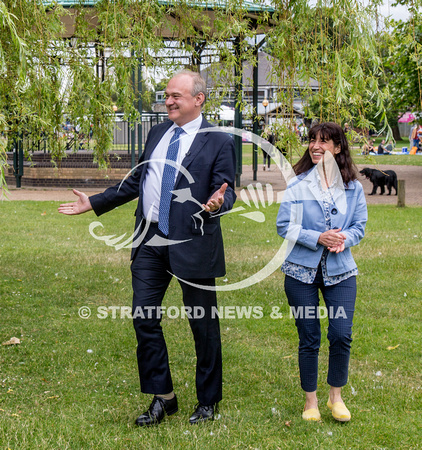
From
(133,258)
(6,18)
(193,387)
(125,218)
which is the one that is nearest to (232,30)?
(6,18)

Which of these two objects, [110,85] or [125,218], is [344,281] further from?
[125,218]

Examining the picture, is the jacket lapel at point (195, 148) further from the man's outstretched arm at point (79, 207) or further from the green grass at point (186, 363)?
the green grass at point (186, 363)

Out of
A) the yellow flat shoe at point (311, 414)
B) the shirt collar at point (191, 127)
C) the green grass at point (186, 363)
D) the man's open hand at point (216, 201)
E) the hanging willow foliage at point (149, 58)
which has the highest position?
the hanging willow foliage at point (149, 58)

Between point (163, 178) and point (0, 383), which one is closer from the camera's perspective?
point (163, 178)

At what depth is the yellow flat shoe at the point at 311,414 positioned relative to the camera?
156 inches

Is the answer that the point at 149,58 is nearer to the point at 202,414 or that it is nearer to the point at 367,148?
the point at 367,148

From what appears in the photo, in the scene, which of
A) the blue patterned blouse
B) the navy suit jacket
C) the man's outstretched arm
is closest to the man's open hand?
the navy suit jacket

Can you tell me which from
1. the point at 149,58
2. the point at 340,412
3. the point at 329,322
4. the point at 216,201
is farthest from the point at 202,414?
the point at 149,58

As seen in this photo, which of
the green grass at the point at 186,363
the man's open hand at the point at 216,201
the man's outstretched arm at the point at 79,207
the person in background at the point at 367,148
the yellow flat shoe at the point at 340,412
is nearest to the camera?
the man's open hand at the point at 216,201

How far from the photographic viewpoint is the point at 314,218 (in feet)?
13.1

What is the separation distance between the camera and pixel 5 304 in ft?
23.1

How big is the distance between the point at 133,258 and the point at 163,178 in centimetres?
56

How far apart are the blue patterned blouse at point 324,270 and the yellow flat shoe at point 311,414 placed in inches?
32.6

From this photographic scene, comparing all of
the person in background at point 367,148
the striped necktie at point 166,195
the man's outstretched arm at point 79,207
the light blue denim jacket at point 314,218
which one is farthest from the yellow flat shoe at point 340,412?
the man's outstretched arm at point 79,207
